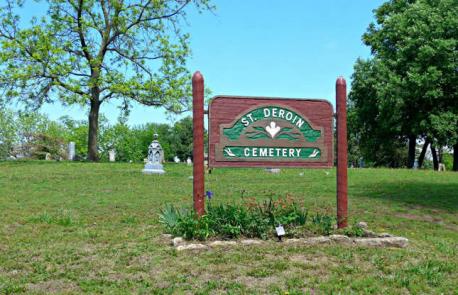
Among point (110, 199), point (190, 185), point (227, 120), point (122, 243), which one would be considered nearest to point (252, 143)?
point (227, 120)

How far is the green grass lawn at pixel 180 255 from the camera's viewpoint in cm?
473

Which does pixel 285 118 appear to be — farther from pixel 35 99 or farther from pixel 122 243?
pixel 35 99

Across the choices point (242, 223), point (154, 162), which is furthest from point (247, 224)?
point (154, 162)

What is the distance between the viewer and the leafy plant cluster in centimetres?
627

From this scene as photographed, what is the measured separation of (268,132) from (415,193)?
29.5 ft

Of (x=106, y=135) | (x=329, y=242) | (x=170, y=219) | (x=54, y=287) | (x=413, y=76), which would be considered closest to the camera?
(x=54, y=287)

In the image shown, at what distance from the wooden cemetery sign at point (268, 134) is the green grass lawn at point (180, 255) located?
1296 mm

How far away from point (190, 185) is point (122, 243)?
346 inches

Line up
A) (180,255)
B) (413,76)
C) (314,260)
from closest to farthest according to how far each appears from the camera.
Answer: (314,260) < (180,255) < (413,76)

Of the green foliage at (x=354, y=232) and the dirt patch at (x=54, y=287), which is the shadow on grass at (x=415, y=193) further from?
the dirt patch at (x=54, y=287)

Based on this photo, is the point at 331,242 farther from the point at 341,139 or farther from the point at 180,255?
the point at 180,255

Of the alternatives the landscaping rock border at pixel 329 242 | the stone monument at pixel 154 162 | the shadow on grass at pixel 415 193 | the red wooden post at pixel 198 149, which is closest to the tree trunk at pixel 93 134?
the stone monument at pixel 154 162

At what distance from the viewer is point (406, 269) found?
205 inches

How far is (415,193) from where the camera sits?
14203 mm
